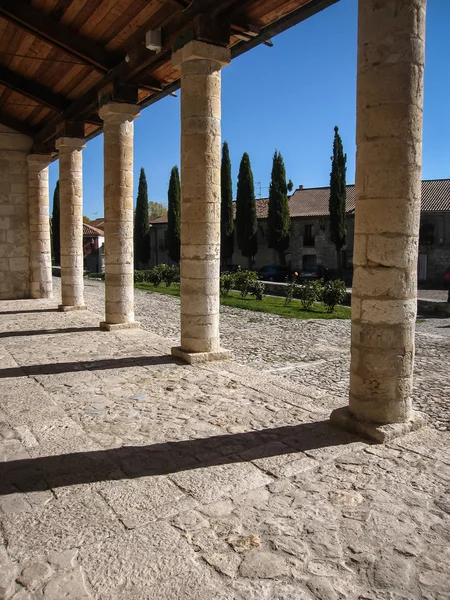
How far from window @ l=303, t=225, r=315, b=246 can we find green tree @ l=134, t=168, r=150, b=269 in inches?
522


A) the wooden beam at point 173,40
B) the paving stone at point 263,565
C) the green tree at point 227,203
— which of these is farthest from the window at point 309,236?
the paving stone at point 263,565

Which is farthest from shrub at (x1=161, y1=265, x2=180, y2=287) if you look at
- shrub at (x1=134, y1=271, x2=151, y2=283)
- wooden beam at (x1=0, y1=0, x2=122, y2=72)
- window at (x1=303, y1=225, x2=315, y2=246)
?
window at (x1=303, y1=225, x2=315, y2=246)

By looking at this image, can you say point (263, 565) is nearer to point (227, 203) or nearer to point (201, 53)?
point (201, 53)

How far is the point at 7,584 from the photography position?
2545mm

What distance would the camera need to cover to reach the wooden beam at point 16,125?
1471cm

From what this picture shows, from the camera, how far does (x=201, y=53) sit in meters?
6.88

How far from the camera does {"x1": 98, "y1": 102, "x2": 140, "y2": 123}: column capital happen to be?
953 cm

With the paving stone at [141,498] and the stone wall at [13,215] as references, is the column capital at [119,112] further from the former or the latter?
the paving stone at [141,498]

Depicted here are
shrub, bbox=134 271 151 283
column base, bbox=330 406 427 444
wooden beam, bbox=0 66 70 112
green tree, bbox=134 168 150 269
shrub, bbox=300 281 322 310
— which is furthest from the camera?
green tree, bbox=134 168 150 269

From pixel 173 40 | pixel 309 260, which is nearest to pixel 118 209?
pixel 173 40

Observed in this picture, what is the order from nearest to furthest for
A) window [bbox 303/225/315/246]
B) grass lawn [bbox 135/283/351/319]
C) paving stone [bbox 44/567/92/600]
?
paving stone [bbox 44/567/92/600] < grass lawn [bbox 135/283/351/319] < window [bbox 303/225/315/246]

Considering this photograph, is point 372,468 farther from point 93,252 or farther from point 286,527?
point 93,252

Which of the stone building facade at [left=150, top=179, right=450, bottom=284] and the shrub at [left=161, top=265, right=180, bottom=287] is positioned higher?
the stone building facade at [left=150, top=179, right=450, bottom=284]

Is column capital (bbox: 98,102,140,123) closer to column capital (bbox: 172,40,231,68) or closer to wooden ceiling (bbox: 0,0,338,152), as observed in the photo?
wooden ceiling (bbox: 0,0,338,152)
